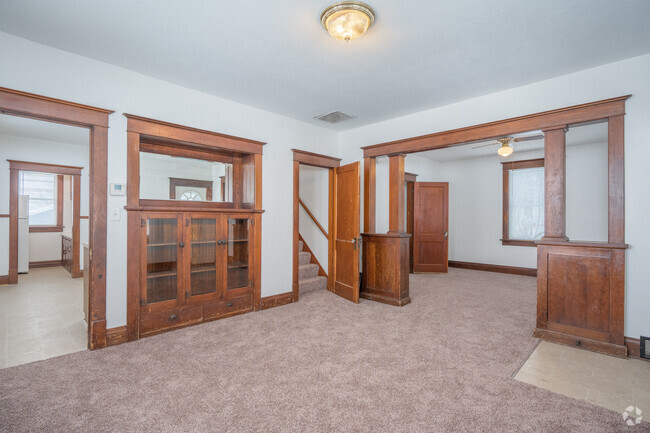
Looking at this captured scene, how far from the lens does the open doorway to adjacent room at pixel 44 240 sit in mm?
3184

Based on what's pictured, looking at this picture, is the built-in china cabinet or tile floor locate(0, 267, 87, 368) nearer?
tile floor locate(0, 267, 87, 368)

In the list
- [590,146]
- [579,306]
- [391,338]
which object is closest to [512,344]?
[579,306]

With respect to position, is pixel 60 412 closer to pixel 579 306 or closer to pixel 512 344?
pixel 512 344

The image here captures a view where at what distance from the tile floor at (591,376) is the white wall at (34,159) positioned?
25.5 ft

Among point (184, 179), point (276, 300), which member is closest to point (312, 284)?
point (276, 300)

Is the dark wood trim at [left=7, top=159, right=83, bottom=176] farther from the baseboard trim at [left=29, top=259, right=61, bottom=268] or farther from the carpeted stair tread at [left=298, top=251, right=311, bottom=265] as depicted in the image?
the carpeted stair tread at [left=298, top=251, right=311, bottom=265]

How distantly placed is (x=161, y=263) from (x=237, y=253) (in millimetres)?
909

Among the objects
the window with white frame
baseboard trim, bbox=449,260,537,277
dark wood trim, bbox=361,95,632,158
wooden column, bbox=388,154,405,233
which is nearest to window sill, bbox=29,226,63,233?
the window with white frame

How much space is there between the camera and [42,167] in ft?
18.9

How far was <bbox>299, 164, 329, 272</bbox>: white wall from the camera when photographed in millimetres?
5438

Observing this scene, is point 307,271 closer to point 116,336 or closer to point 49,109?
point 116,336

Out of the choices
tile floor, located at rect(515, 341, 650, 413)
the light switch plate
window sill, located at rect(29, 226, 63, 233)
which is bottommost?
tile floor, located at rect(515, 341, 650, 413)

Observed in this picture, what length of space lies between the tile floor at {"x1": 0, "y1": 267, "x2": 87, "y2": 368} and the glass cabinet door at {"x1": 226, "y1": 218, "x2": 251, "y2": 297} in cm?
159

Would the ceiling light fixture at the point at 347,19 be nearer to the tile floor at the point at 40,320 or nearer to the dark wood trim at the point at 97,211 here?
the dark wood trim at the point at 97,211
